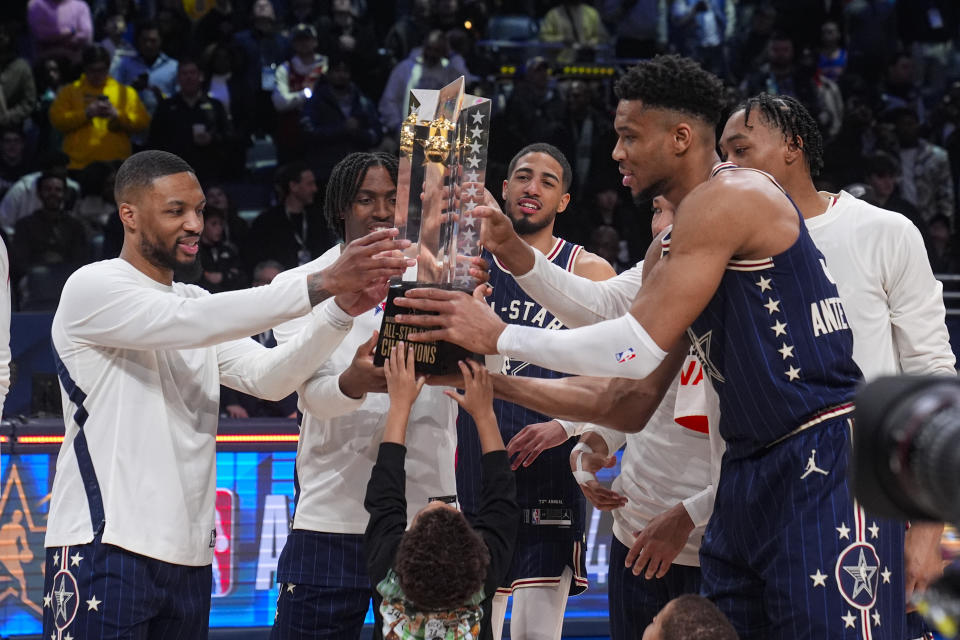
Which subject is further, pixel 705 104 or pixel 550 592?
pixel 550 592

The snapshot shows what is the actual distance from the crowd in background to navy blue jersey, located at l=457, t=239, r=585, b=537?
132 inches

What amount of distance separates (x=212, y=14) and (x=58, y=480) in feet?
27.7

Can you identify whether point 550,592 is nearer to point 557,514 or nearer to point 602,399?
point 557,514

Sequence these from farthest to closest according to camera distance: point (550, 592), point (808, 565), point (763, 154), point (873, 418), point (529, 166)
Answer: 1. point (529, 166)
2. point (550, 592)
3. point (763, 154)
4. point (808, 565)
5. point (873, 418)

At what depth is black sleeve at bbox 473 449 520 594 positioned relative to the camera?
3479 mm

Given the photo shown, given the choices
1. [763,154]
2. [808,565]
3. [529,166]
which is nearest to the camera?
[808,565]

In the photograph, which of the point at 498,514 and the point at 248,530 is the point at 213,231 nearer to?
the point at 248,530

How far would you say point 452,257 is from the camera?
3.65 m

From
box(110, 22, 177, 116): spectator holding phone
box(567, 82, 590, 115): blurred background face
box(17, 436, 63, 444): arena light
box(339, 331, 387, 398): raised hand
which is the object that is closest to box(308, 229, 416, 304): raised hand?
box(339, 331, 387, 398): raised hand

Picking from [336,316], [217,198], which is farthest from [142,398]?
[217,198]

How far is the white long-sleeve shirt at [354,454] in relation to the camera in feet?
13.4

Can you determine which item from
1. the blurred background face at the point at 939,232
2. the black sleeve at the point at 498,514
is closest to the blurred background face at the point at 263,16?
the blurred background face at the point at 939,232

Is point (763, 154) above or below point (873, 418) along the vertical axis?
above

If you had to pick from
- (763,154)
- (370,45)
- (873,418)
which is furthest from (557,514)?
(370,45)
